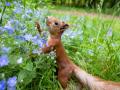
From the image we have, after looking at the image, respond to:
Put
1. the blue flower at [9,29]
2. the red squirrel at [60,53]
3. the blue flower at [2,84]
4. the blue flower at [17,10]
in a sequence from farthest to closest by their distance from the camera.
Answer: the blue flower at [17,10] → the blue flower at [9,29] → the red squirrel at [60,53] → the blue flower at [2,84]

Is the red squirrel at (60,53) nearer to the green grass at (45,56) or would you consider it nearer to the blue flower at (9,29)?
the green grass at (45,56)

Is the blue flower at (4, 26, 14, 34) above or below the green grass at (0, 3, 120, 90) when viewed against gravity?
above

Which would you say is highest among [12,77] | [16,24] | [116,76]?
[16,24]

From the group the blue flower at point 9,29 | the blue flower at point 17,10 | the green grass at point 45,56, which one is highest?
the blue flower at point 9,29

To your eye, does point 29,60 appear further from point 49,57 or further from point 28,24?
point 28,24

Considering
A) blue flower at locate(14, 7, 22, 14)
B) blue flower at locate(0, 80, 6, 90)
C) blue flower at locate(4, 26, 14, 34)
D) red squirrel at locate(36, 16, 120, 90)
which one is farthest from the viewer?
blue flower at locate(14, 7, 22, 14)

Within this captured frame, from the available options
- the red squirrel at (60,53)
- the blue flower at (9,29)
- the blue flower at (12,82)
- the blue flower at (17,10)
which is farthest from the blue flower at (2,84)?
the blue flower at (17,10)

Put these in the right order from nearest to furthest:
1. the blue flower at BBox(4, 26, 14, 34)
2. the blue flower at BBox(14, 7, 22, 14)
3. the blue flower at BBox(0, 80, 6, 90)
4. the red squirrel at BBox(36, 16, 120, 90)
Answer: the blue flower at BBox(0, 80, 6, 90), the red squirrel at BBox(36, 16, 120, 90), the blue flower at BBox(4, 26, 14, 34), the blue flower at BBox(14, 7, 22, 14)

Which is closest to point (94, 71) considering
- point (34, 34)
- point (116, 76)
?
point (116, 76)

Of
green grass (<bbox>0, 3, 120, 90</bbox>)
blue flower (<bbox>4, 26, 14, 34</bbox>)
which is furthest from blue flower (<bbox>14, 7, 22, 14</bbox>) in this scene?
blue flower (<bbox>4, 26, 14, 34</bbox>)

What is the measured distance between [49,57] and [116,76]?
2.05 ft

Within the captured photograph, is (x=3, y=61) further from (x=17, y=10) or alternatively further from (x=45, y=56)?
(x=17, y=10)

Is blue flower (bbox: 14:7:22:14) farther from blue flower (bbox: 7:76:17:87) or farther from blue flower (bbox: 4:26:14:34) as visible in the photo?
blue flower (bbox: 7:76:17:87)

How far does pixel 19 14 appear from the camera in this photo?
3387 mm
